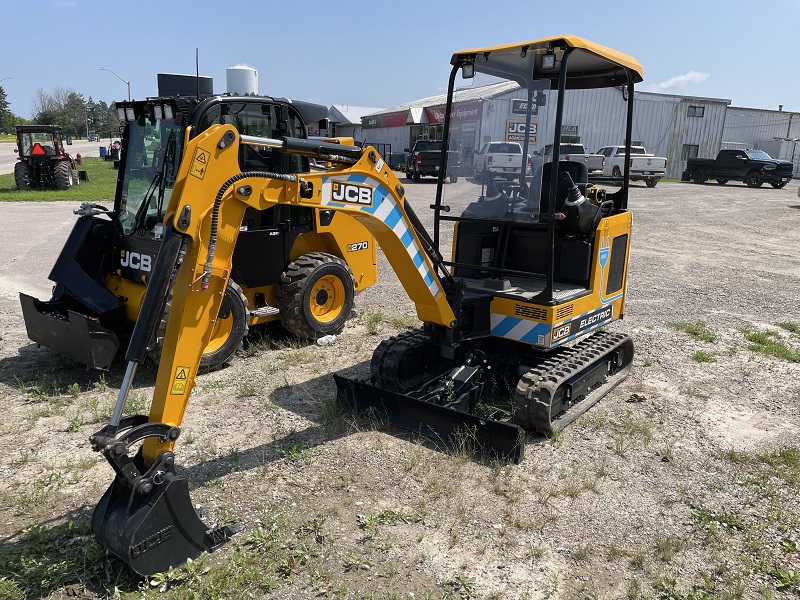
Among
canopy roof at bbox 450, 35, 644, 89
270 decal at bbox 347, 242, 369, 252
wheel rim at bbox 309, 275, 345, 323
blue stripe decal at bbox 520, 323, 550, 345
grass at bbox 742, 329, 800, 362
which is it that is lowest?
grass at bbox 742, 329, 800, 362

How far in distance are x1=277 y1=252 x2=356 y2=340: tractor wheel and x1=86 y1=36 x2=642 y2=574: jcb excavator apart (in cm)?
166

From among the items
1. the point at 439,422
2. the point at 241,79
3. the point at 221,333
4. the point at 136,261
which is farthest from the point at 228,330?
the point at 241,79

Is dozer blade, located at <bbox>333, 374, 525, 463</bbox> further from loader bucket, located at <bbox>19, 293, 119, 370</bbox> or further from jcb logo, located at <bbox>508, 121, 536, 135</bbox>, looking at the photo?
jcb logo, located at <bbox>508, 121, 536, 135</bbox>

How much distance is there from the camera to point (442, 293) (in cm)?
502

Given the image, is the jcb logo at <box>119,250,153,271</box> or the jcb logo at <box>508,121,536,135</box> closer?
the jcb logo at <box>508,121,536,135</box>

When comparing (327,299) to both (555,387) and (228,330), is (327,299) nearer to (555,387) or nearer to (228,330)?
(228,330)

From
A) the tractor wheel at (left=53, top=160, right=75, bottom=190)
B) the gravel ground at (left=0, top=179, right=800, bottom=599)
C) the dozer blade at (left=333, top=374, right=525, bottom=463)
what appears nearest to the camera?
the gravel ground at (left=0, top=179, right=800, bottom=599)

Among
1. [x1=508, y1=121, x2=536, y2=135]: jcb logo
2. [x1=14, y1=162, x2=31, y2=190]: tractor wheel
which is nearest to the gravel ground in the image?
[x1=508, y1=121, x2=536, y2=135]: jcb logo

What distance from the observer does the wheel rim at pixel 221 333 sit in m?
6.20

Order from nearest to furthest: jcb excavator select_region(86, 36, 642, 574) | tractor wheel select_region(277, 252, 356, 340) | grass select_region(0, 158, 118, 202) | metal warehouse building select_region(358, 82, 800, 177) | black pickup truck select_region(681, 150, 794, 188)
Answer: jcb excavator select_region(86, 36, 642, 574), tractor wheel select_region(277, 252, 356, 340), grass select_region(0, 158, 118, 202), black pickup truck select_region(681, 150, 794, 188), metal warehouse building select_region(358, 82, 800, 177)

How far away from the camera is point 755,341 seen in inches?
301

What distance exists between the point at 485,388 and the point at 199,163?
131 inches

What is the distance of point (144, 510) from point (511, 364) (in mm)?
3447

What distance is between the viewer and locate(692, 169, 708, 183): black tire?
32594mm
